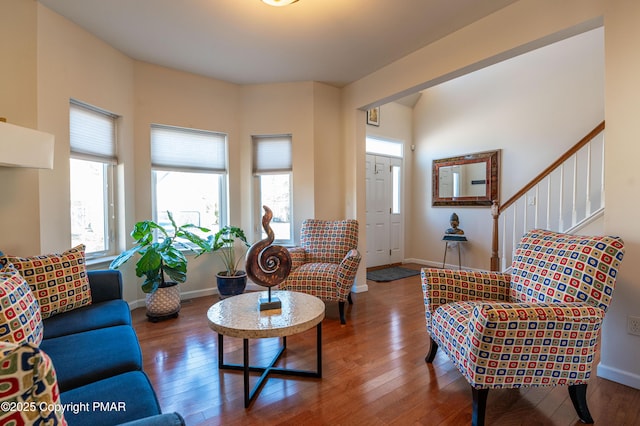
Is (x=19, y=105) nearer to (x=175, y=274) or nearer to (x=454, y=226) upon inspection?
(x=175, y=274)

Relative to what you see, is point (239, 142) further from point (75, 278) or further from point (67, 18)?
point (75, 278)

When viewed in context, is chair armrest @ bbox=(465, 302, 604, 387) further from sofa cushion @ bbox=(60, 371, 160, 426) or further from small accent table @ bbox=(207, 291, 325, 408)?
sofa cushion @ bbox=(60, 371, 160, 426)

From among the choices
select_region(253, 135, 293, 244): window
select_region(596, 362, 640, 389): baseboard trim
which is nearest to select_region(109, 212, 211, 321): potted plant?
select_region(253, 135, 293, 244): window

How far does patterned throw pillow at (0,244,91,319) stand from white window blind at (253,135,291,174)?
7.74 ft

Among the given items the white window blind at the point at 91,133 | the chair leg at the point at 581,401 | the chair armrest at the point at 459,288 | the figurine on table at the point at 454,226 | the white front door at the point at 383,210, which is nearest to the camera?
the chair leg at the point at 581,401

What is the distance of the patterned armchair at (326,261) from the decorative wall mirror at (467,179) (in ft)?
8.00

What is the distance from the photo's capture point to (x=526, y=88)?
4105 mm

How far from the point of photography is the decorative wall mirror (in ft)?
14.6

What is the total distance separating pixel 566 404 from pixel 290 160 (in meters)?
3.40

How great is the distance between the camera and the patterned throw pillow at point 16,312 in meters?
1.18

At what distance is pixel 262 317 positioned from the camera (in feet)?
5.77

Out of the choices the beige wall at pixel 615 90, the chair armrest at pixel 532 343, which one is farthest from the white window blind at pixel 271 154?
the chair armrest at pixel 532 343

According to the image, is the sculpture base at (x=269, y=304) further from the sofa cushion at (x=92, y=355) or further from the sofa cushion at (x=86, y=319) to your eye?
the sofa cushion at (x=86, y=319)

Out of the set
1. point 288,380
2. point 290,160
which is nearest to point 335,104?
point 290,160
